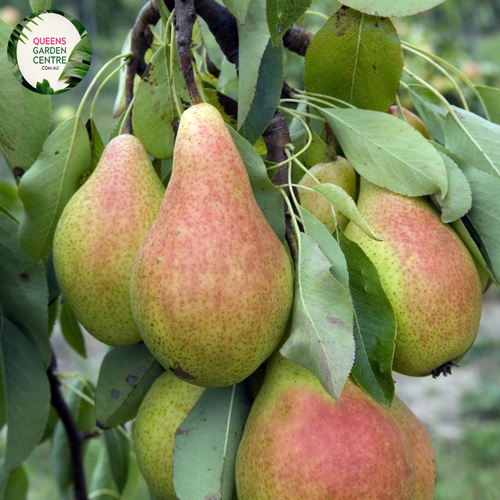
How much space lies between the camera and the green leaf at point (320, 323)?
0.66 metres

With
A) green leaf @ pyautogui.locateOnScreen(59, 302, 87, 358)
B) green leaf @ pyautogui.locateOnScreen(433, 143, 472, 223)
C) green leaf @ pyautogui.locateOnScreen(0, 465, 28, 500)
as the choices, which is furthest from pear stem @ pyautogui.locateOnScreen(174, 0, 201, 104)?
green leaf @ pyautogui.locateOnScreen(0, 465, 28, 500)

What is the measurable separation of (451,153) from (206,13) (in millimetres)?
406

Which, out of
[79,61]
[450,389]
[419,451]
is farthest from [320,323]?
[450,389]

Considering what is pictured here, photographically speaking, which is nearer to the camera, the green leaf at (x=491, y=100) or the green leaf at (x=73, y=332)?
the green leaf at (x=491, y=100)

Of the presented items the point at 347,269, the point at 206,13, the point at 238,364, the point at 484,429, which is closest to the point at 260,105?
the point at 206,13

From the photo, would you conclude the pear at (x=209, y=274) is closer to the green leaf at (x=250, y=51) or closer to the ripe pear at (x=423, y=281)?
the green leaf at (x=250, y=51)

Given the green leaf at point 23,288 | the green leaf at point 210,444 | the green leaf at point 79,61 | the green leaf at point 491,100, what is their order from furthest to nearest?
the green leaf at point 491,100
the green leaf at point 23,288
the green leaf at point 79,61
the green leaf at point 210,444

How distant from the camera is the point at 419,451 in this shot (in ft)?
2.78

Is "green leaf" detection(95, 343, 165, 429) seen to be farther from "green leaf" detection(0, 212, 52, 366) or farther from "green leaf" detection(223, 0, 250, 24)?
"green leaf" detection(223, 0, 250, 24)

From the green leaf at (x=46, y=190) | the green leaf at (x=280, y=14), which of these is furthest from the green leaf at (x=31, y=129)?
the green leaf at (x=280, y=14)

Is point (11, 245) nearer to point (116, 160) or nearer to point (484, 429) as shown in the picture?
point (116, 160)

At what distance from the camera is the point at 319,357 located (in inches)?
26.1

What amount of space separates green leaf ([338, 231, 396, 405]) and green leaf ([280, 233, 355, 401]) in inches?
2.6

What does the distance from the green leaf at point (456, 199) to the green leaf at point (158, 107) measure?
378mm
